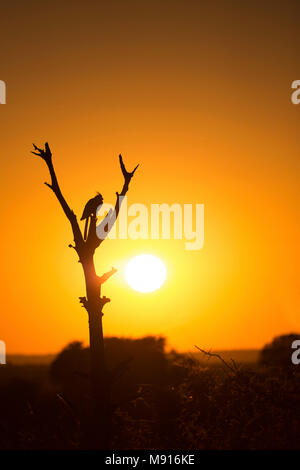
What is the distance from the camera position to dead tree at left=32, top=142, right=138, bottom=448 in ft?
37.9

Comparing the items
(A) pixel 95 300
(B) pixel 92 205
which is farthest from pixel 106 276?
(B) pixel 92 205

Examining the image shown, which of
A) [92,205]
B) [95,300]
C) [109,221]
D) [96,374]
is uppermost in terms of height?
[92,205]

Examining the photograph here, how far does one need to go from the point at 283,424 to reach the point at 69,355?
42.0m

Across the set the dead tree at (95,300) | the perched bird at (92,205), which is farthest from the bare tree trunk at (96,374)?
the perched bird at (92,205)

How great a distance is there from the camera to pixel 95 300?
11742mm

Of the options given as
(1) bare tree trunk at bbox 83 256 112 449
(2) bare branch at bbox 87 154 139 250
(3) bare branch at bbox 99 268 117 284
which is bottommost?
(1) bare tree trunk at bbox 83 256 112 449

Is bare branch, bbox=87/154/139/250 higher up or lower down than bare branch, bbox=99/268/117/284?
higher up

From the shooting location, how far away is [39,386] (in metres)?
51.6

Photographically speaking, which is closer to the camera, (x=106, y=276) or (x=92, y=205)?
(x=106, y=276)

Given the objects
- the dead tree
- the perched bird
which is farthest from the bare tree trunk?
the perched bird

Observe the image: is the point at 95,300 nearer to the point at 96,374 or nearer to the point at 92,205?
the point at 96,374

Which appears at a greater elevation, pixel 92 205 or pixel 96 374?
pixel 92 205

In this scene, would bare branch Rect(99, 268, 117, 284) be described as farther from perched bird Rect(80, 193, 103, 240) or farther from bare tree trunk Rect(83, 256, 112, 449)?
perched bird Rect(80, 193, 103, 240)
